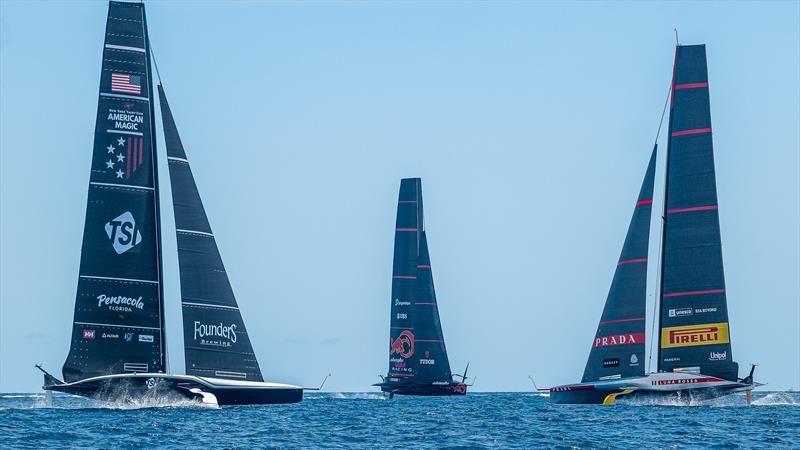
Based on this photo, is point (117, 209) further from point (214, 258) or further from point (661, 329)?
point (661, 329)

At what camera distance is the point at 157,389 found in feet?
147

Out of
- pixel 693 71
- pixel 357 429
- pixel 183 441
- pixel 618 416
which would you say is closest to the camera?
pixel 183 441

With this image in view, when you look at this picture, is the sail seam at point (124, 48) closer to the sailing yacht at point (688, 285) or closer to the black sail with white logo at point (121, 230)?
the black sail with white logo at point (121, 230)

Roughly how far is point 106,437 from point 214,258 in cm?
1144

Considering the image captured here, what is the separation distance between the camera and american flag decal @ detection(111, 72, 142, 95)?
151ft

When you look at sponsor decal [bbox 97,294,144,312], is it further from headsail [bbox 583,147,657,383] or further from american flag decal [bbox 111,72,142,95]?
headsail [bbox 583,147,657,383]

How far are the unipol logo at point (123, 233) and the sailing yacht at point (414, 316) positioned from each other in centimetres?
3328

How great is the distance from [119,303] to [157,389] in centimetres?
331

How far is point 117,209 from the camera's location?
45.7 metres

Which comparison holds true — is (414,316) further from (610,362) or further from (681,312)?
(681,312)

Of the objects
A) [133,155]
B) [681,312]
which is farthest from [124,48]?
[681,312]

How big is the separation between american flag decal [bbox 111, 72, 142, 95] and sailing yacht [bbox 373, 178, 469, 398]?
33.4m

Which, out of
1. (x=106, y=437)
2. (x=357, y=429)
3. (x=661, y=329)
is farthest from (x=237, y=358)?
(x=661, y=329)

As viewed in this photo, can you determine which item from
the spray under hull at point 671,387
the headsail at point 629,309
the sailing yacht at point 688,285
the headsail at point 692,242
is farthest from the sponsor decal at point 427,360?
the headsail at point 692,242
